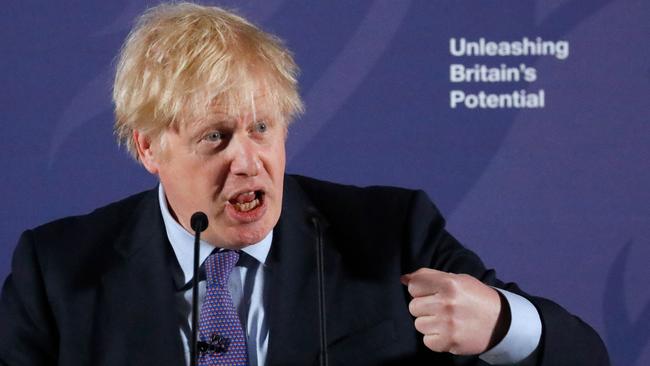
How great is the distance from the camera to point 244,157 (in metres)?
1.74

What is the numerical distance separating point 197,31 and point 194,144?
20 centimetres

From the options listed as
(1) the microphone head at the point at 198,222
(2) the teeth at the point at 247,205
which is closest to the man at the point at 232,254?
(2) the teeth at the point at 247,205

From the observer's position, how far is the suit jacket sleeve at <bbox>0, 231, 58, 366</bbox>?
1.86 meters

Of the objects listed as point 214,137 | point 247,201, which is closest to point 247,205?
point 247,201

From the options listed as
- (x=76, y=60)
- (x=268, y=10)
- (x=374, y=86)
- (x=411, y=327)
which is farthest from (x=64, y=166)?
(x=411, y=327)

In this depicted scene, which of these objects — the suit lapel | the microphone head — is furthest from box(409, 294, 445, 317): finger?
the suit lapel

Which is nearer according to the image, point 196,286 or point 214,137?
point 196,286

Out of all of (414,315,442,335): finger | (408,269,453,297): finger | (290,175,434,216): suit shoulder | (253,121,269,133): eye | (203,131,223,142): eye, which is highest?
(253,121,269,133): eye

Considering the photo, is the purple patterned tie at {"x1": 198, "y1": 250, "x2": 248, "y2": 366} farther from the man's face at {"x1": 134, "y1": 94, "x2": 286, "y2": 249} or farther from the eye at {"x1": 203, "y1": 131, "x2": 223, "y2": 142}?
the eye at {"x1": 203, "y1": 131, "x2": 223, "y2": 142}

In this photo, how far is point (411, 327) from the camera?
188 centimetres

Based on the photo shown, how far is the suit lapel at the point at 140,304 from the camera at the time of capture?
183 cm

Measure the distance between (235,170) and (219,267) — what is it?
211 mm

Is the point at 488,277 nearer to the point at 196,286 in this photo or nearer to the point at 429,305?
the point at 429,305

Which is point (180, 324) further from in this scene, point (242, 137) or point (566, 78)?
point (566, 78)
